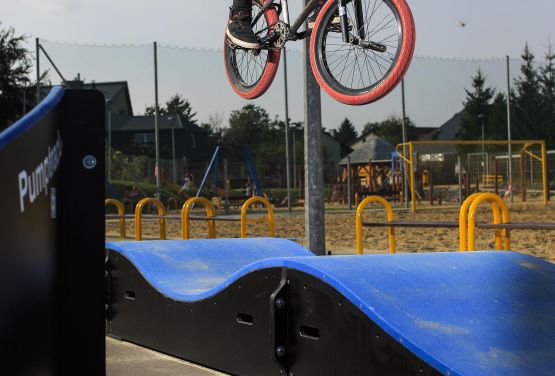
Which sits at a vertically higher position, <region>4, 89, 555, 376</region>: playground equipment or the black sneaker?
the black sneaker

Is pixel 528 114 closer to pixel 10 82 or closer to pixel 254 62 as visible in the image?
pixel 10 82

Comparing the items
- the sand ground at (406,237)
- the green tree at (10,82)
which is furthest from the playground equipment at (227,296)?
the green tree at (10,82)

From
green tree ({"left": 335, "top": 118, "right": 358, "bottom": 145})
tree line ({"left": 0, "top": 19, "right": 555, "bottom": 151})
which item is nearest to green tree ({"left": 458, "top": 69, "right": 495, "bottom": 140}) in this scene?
tree line ({"left": 0, "top": 19, "right": 555, "bottom": 151})

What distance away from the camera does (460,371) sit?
2502mm

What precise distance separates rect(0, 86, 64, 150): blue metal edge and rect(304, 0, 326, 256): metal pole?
558 cm

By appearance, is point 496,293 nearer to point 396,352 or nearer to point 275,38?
point 396,352

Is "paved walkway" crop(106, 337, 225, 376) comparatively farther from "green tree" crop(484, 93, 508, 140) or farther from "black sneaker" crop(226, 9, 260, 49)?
"green tree" crop(484, 93, 508, 140)

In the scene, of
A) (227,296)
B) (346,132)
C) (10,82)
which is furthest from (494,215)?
(346,132)

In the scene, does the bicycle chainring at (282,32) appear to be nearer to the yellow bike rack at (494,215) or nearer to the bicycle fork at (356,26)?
the bicycle fork at (356,26)

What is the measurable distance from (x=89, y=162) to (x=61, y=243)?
0.50 ft

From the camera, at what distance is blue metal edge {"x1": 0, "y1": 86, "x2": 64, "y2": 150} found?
3.42 ft

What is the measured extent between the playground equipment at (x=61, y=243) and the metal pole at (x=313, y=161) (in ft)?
18.2

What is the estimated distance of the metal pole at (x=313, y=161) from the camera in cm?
696

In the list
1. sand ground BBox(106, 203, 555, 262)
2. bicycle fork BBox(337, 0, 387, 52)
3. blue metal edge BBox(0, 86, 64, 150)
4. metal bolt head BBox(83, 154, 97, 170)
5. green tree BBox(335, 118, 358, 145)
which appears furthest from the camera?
green tree BBox(335, 118, 358, 145)
